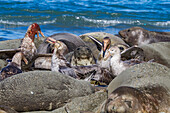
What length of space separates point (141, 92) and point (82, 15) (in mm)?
13496

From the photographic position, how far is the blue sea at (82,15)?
13.6 m

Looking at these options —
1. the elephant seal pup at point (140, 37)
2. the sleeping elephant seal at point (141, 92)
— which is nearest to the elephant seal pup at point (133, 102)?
the sleeping elephant seal at point (141, 92)

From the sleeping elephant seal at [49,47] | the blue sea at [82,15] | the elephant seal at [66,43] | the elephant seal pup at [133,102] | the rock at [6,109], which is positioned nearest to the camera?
the elephant seal pup at [133,102]

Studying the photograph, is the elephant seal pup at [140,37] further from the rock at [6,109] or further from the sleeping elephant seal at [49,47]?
the rock at [6,109]

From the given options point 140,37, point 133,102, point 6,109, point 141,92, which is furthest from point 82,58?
point 140,37

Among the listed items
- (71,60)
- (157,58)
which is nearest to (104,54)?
(71,60)

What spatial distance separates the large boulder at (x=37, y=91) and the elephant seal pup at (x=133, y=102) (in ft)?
3.05

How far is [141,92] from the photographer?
10.2 ft

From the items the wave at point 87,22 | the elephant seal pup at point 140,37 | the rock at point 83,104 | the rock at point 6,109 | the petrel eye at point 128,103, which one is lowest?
the wave at point 87,22

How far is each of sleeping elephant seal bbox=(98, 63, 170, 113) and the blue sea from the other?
8.38 meters

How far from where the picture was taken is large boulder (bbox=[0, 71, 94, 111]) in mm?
3584

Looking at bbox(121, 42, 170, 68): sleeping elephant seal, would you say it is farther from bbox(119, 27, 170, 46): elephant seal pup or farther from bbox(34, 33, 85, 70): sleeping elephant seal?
bbox(119, 27, 170, 46): elephant seal pup

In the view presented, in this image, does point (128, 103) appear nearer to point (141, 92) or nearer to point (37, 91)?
point (141, 92)

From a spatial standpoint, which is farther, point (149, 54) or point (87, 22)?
point (87, 22)
